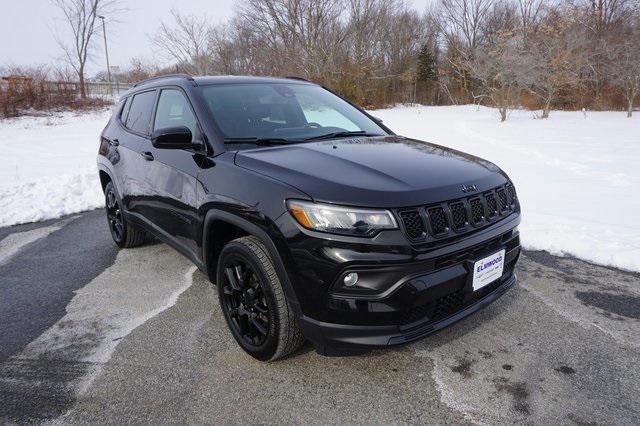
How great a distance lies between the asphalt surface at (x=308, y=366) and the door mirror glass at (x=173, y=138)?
1.26 meters

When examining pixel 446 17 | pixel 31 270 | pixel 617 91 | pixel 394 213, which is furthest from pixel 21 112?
pixel 446 17

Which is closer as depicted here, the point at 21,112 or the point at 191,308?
the point at 191,308

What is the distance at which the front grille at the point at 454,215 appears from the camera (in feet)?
6.83

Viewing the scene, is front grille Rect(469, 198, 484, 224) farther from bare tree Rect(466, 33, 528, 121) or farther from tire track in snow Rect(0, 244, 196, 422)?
bare tree Rect(466, 33, 528, 121)

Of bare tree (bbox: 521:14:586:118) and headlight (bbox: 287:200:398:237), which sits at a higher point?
bare tree (bbox: 521:14:586:118)

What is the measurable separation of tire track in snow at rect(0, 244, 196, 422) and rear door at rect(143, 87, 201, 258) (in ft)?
2.01

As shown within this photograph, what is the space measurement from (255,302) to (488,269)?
4.35ft

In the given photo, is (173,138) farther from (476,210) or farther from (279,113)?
(476,210)

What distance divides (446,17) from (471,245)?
54.4 meters

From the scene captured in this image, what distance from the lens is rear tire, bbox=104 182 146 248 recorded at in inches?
176

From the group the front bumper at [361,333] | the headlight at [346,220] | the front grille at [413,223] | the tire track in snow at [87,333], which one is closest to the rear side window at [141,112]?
the tire track in snow at [87,333]

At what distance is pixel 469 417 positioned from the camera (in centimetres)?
212

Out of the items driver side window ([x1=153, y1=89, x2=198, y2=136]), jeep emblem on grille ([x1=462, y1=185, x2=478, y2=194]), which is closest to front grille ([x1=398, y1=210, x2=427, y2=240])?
jeep emblem on grille ([x1=462, y1=185, x2=478, y2=194])

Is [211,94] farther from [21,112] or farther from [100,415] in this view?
[21,112]
